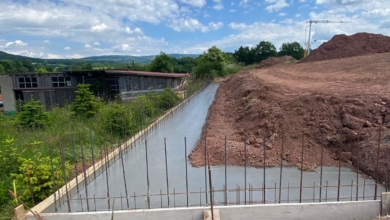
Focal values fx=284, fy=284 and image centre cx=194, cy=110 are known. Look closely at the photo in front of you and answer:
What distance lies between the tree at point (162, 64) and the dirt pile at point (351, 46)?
11.6 m

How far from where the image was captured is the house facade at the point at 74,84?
1562cm

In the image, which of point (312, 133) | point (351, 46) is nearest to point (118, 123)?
point (312, 133)

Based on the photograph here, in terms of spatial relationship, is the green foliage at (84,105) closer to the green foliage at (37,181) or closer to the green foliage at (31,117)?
the green foliage at (31,117)

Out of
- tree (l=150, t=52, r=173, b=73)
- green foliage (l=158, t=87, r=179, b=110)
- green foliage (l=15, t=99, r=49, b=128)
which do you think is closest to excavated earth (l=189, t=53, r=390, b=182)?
green foliage (l=158, t=87, r=179, b=110)

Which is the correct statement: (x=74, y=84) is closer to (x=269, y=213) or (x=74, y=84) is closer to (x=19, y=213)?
(x=19, y=213)

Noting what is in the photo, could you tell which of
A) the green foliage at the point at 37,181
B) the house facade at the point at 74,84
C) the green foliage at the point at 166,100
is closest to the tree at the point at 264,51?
the house facade at the point at 74,84

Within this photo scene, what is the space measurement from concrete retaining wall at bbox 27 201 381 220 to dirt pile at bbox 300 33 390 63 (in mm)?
18133

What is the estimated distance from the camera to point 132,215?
10.2 feet

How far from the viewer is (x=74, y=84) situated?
53.6 ft

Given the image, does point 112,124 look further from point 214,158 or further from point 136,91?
point 136,91

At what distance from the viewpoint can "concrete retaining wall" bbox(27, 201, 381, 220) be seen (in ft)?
10.2

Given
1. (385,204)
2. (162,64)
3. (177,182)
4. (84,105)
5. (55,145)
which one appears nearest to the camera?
(385,204)

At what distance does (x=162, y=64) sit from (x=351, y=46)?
1491cm

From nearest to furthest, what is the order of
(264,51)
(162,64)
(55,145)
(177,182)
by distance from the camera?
(177,182)
(55,145)
(162,64)
(264,51)
